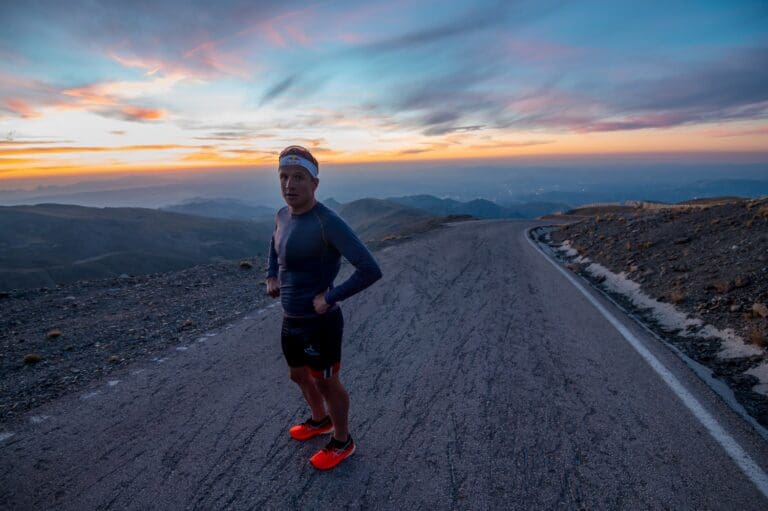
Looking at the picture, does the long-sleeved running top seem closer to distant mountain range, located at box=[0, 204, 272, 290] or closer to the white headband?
the white headband

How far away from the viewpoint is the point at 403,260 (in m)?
12.9

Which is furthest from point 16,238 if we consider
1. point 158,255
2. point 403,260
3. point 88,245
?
point 403,260

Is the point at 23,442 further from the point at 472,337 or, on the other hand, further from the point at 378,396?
the point at 472,337

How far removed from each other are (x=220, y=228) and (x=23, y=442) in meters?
210

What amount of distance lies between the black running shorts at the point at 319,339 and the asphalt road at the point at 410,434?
0.88 meters

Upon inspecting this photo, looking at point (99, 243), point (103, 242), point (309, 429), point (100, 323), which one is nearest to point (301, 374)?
point (309, 429)

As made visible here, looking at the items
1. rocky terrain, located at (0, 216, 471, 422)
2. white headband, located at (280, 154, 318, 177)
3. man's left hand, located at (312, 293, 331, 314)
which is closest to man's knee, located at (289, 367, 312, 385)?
man's left hand, located at (312, 293, 331, 314)

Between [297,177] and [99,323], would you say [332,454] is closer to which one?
[297,177]

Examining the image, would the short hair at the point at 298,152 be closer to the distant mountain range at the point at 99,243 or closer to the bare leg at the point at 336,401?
the bare leg at the point at 336,401

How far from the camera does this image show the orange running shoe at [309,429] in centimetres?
372

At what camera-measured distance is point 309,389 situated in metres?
3.66

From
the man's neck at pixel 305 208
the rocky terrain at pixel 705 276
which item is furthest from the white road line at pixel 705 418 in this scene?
the man's neck at pixel 305 208

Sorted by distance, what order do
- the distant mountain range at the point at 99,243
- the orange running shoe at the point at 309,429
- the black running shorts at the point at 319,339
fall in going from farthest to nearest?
the distant mountain range at the point at 99,243 < the orange running shoe at the point at 309,429 < the black running shorts at the point at 319,339

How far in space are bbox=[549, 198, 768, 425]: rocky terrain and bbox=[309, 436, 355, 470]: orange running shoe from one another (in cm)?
407
